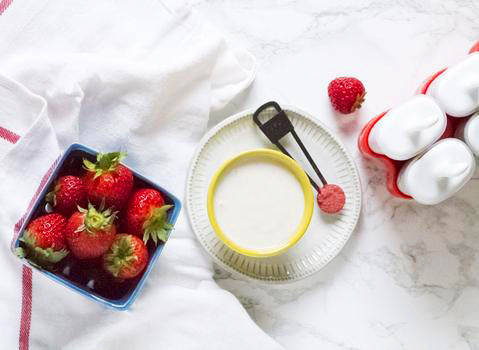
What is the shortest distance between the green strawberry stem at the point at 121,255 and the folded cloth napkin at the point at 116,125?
0.47 feet

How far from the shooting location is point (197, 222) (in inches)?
40.4

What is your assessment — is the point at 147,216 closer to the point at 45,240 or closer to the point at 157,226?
the point at 157,226

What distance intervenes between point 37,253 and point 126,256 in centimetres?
12

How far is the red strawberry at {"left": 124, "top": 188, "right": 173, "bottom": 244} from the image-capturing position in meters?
0.88

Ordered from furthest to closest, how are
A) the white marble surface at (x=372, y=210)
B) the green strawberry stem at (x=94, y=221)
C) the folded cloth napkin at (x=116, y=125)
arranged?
1. the white marble surface at (x=372, y=210)
2. the folded cloth napkin at (x=116, y=125)
3. the green strawberry stem at (x=94, y=221)

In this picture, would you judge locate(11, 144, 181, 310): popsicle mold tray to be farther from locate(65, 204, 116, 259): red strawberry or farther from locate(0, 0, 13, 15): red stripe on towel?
locate(0, 0, 13, 15): red stripe on towel

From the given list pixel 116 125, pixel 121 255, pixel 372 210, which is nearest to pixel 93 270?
pixel 121 255

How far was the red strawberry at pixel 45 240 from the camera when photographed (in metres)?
0.84

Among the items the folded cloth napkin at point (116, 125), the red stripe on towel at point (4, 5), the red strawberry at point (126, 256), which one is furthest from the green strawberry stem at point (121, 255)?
the red stripe on towel at point (4, 5)

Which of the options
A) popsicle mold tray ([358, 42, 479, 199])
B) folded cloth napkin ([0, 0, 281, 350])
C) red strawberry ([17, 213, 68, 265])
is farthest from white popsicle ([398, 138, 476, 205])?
red strawberry ([17, 213, 68, 265])

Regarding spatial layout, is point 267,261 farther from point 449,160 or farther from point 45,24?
point 45,24

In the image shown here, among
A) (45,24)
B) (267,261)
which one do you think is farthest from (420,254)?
(45,24)

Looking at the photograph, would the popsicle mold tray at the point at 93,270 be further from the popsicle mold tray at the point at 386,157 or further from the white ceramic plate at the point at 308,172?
the popsicle mold tray at the point at 386,157

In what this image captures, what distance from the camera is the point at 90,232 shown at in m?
0.83
